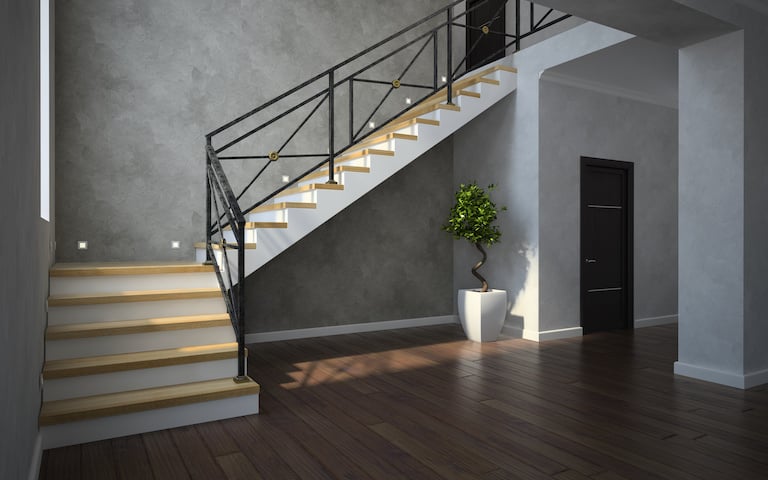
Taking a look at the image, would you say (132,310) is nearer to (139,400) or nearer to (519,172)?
(139,400)

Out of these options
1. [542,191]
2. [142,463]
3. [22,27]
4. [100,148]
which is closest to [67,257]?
[100,148]

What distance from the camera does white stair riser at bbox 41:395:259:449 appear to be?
2998 mm

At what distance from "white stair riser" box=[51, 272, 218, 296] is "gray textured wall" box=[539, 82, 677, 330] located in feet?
11.8

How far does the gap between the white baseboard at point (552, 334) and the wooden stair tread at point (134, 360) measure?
11.4 ft

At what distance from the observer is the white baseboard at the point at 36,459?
2.43 meters

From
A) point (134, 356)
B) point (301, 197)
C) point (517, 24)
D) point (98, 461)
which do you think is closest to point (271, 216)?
point (301, 197)

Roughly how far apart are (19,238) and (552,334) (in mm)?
5212

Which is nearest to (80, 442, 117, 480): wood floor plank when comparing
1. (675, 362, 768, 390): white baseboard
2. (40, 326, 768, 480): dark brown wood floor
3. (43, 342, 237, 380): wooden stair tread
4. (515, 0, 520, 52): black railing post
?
(40, 326, 768, 480): dark brown wood floor

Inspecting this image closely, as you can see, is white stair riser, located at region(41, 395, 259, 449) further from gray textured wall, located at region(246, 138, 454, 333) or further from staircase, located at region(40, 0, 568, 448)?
gray textured wall, located at region(246, 138, 454, 333)

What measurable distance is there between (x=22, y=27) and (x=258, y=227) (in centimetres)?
246

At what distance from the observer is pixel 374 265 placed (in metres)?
6.71

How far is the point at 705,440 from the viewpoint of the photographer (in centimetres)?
305

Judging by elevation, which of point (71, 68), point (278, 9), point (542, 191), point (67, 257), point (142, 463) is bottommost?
point (142, 463)

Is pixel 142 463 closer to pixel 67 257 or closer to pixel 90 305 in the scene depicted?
pixel 90 305
